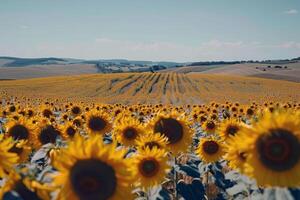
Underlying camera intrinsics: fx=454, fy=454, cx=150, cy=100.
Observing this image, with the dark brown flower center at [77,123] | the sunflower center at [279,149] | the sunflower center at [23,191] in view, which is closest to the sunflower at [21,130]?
the sunflower center at [23,191]

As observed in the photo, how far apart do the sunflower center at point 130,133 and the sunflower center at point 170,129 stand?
0.80 meters

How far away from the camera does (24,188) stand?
2994 millimetres

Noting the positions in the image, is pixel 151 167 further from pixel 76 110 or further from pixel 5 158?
pixel 76 110

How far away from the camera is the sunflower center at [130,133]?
21.1 feet

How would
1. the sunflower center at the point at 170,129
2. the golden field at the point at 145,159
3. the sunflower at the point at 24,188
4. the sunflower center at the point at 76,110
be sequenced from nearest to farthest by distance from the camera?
the sunflower at the point at 24,188, the golden field at the point at 145,159, the sunflower center at the point at 170,129, the sunflower center at the point at 76,110

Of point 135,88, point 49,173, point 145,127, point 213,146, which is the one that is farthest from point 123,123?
point 135,88

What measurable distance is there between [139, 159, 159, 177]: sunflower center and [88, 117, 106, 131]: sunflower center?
9.49ft

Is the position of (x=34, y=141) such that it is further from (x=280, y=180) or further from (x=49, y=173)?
(x=280, y=180)

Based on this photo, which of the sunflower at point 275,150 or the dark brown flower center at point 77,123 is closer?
the sunflower at point 275,150

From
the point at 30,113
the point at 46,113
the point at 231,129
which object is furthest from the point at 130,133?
the point at 30,113

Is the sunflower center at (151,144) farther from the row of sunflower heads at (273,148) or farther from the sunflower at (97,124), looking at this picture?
the sunflower at (97,124)

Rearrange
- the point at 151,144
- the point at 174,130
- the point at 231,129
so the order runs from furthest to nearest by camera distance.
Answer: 1. the point at 231,129
2. the point at 174,130
3. the point at 151,144

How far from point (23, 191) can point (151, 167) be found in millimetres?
→ 1831

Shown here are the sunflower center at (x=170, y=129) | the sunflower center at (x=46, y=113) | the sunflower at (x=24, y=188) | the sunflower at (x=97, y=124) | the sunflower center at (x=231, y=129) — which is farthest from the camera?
the sunflower center at (x=46, y=113)
